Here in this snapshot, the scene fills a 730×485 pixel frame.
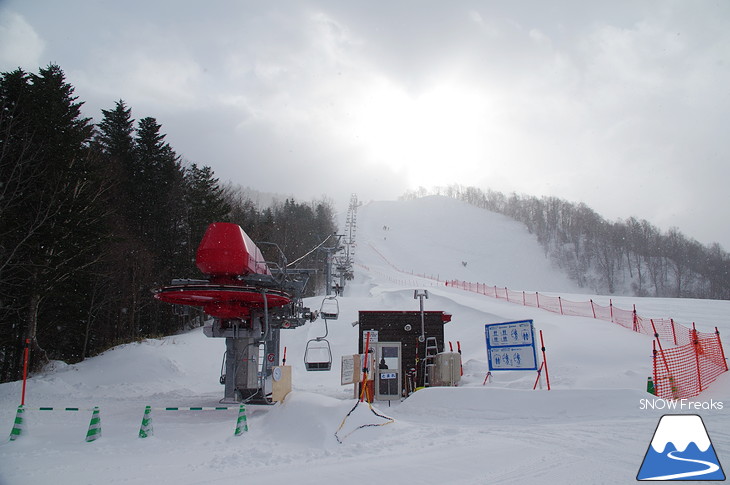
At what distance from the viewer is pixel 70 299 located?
20.4 metres

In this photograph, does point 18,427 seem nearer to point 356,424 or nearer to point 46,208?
point 356,424

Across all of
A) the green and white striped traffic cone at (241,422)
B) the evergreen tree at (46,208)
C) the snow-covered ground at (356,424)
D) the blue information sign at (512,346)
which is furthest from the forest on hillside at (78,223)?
the blue information sign at (512,346)

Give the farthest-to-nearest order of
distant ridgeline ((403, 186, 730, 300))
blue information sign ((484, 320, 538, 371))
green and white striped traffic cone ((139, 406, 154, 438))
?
distant ridgeline ((403, 186, 730, 300))
blue information sign ((484, 320, 538, 371))
green and white striped traffic cone ((139, 406, 154, 438))

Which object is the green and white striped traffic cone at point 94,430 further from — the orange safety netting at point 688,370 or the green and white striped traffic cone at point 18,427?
the orange safety netting at point 688,370

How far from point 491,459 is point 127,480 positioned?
5510 millimetres

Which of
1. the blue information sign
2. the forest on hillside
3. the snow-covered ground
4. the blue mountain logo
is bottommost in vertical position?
the snow-covered ground

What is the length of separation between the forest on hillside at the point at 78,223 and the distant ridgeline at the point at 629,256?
264 ft

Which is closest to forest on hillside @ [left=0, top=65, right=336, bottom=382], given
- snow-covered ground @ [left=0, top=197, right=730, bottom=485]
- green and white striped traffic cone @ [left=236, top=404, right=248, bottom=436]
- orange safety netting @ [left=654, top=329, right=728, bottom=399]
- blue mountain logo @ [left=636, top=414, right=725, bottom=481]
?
snow-covered ground @ [left=0, top=197, right=730, bottom=485]

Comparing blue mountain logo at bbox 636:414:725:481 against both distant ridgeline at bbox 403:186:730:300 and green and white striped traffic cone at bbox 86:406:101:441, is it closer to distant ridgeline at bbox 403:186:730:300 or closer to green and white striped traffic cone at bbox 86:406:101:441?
green and white striped traffic cone at bbox 86:406:101:441

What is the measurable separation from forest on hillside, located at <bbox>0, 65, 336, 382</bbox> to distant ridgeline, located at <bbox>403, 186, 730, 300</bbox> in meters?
80.3

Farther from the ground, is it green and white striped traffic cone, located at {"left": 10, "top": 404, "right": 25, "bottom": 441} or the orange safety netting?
the orange safety netting

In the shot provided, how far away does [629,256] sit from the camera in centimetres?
8988

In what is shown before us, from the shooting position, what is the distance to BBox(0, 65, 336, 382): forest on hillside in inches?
669

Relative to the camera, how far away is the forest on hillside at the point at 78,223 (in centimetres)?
1698
